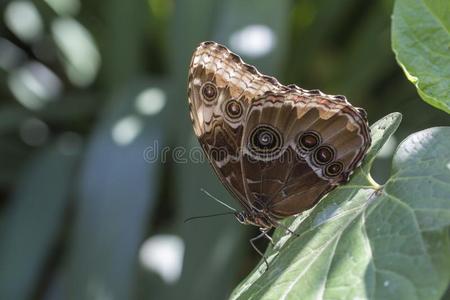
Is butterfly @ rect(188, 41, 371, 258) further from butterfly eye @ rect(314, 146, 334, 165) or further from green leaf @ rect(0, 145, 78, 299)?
green leaf @ rect(0, 145, 78, 299)

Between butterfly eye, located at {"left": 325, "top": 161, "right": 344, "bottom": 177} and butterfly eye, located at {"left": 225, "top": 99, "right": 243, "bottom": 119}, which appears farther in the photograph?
butterfly eye, located at {"left": 225, "top": 99, "right": 243, "bottom": 119}

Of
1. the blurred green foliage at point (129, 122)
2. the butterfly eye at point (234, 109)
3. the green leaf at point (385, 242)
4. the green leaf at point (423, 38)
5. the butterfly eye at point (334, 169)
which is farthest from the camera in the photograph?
the blurred green foliage at point (129, 122)

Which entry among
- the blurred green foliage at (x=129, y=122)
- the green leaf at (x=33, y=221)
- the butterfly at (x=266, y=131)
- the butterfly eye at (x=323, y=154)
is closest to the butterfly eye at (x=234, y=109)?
the butterfly at (x=266, y=131)

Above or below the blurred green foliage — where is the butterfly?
above

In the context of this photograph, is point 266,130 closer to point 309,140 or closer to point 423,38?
point 309,140

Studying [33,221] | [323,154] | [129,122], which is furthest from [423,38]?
[33,221]

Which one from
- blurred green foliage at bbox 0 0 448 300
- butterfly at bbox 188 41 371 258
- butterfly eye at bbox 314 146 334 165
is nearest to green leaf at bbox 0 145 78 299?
blurred green foliage at bbox 0 0 448 300

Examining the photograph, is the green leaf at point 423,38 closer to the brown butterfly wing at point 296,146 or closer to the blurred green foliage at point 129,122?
the brown butterfly wing at point 296,146

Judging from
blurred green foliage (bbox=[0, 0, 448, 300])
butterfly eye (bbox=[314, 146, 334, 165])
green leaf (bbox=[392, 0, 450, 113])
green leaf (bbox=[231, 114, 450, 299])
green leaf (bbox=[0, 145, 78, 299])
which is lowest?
green leaf (bbox=[0, 145, 78, 299])
